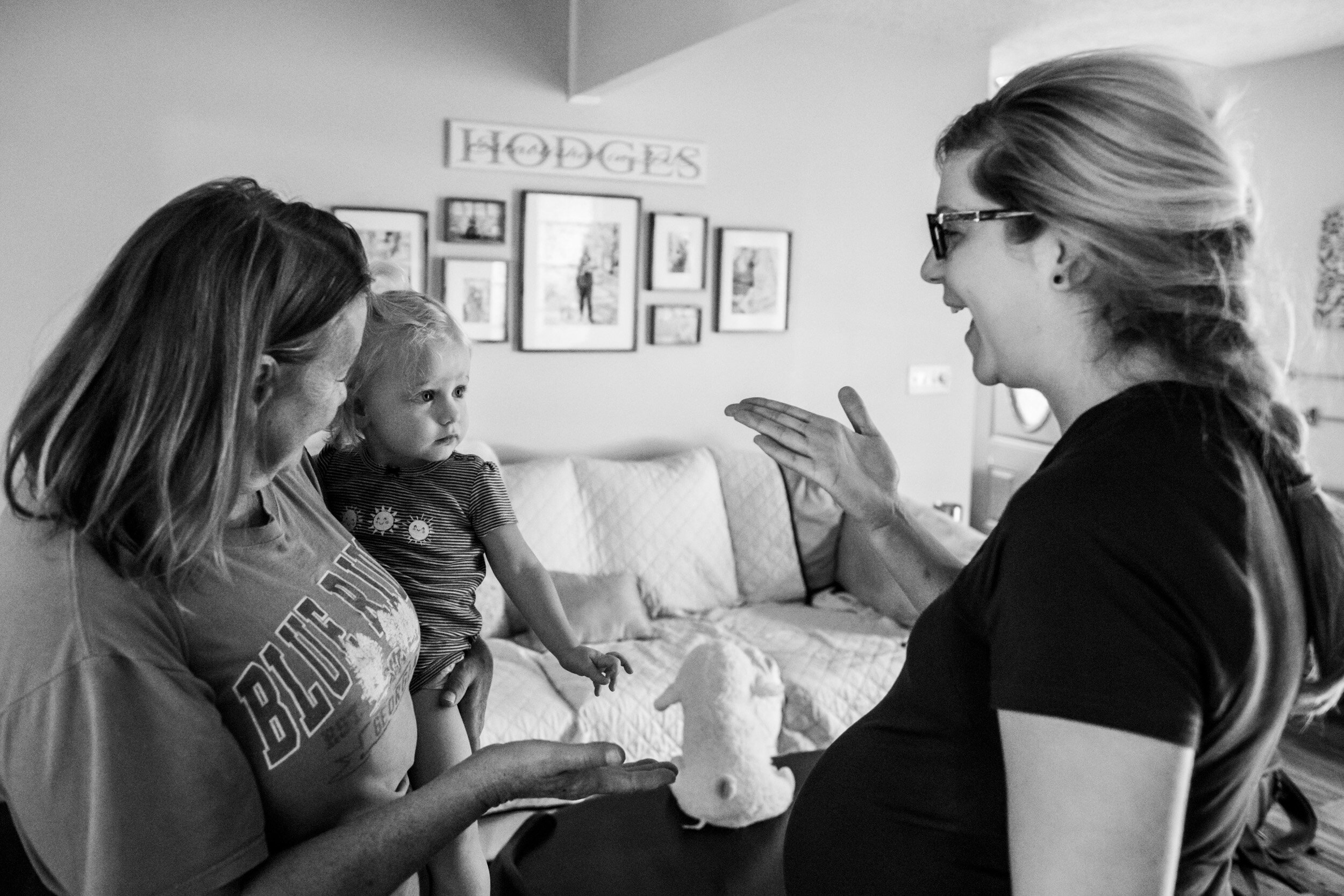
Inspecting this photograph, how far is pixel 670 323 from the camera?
396cm

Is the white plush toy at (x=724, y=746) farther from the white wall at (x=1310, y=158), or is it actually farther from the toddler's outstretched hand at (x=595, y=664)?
the white wall at (x=1310, y=158)

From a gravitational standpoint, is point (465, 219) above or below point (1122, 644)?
above

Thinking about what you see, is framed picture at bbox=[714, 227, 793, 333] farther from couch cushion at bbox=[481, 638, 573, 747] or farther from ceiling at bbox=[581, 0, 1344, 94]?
couch cushion at bbox=[481, 638, 573, 747]

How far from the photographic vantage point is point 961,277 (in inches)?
40.7

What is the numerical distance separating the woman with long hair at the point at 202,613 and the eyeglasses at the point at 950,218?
0.59 meters

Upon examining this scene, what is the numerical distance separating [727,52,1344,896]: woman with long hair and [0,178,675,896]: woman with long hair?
1.31 feet

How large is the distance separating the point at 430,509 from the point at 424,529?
1.4 inches

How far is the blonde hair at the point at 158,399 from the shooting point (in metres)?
0.91

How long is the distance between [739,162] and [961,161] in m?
3.08

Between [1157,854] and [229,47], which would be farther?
[229,47]

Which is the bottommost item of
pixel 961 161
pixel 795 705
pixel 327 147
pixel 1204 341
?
pixel 795 705

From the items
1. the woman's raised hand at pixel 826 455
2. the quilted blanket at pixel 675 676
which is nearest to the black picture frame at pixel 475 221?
the quilted blanket at pixel 675 676

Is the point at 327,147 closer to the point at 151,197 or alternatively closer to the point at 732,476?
the point at 151,197

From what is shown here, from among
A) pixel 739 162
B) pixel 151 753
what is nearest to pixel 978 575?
pixel 151 753
